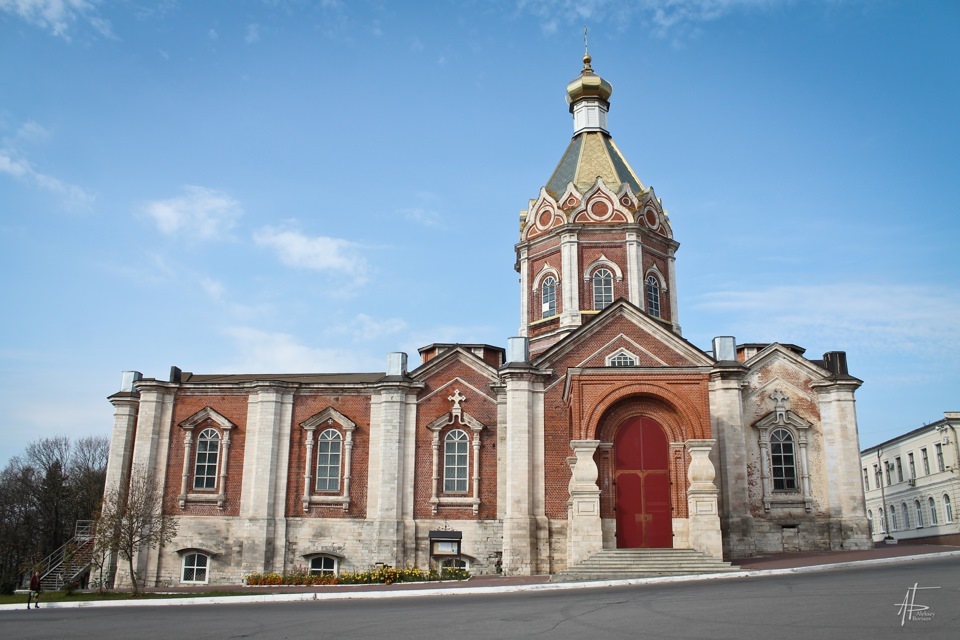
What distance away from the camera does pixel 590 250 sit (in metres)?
31.7

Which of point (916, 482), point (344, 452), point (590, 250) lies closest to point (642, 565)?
point (344, 452)

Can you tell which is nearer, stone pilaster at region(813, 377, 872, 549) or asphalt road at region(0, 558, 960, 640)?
asphalt road at region(0, 558, 960, 640)

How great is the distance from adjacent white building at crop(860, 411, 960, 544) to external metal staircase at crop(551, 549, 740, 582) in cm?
2569

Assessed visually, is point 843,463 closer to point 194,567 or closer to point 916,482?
point 194,567

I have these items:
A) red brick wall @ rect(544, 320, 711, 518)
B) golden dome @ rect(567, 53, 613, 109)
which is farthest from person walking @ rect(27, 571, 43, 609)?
golden dome @ rect(567, 53, 613, 109)

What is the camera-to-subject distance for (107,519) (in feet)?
80.7

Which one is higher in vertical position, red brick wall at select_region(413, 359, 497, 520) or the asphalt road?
red brick wall at select_region(413, 359, 497, 520)

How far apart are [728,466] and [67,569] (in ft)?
72.3

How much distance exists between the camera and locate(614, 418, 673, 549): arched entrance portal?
968 inches

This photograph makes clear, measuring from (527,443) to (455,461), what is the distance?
334 centimetres

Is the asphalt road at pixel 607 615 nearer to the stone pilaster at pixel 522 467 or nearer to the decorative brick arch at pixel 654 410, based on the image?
the decorative brick arch at pixel 654 410

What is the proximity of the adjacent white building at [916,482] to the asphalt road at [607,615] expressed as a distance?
30.9 metres

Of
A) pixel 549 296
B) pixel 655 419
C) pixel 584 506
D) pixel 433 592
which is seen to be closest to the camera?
pixel 433 592

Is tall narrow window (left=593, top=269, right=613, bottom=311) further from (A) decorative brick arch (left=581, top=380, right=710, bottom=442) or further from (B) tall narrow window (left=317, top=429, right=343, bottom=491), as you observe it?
(B) tall narrow window (left=317, top=429, right=343, bottom=491)
